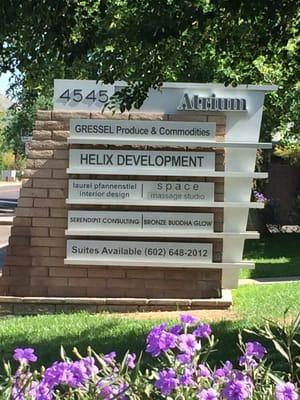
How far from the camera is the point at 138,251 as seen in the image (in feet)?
26.8

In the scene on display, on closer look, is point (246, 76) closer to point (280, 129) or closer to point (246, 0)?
point (246, 0)

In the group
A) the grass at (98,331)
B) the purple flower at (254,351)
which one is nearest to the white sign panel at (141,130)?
the grass at (98,331)

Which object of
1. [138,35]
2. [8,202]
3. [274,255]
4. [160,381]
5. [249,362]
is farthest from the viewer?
[8,202]

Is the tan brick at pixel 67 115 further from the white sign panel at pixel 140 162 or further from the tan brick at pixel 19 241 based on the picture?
the tan brick at pixel 19 241

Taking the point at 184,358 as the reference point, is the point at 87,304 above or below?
below

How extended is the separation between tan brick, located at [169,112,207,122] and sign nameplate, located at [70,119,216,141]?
11cm

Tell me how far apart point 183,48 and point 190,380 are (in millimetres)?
3633

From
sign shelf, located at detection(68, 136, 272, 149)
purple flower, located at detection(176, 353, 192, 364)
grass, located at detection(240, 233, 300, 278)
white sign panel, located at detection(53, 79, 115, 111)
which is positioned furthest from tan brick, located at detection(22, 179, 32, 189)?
purple flower, located at detection(176, 353, 192, 364)

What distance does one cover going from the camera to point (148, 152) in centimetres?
809

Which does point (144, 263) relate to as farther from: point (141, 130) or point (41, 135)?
point (41, 135)

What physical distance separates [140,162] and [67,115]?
42.2 inches

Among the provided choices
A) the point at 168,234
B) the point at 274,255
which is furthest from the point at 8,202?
the point at 168,234

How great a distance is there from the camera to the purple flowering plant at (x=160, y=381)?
266 cm

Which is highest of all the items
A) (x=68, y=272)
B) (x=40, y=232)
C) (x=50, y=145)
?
(x=50, y=145)
